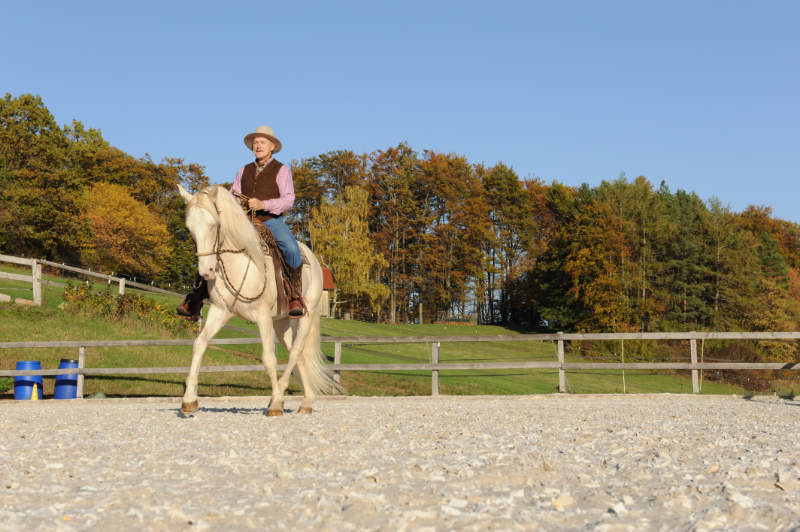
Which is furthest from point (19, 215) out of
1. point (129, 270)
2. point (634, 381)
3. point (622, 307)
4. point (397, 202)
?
point (622, 307)

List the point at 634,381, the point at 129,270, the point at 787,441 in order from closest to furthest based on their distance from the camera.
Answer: the point at 787,441 → the point at 634,381 → the point at 129,270

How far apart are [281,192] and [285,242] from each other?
0.68m

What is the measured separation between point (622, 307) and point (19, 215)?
40.5 m

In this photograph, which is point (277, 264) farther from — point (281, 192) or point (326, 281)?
point (326, 281)

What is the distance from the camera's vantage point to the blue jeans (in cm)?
860

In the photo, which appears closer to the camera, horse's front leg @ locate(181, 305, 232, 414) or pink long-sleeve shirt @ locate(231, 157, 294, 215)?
horse's front leg @ locate(181, 305, 232, 414)

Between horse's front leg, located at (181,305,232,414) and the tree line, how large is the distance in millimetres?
39402

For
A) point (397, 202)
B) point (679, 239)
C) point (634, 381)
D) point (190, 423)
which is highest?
point (397, 202)

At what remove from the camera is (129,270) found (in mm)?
50500

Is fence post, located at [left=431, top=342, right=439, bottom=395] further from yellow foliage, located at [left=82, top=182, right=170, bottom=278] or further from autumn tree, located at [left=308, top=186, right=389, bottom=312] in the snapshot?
yellow foliage, located at [left=82, top=182, right=170, bottom=278]

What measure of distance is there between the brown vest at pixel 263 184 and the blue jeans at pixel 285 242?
34cm

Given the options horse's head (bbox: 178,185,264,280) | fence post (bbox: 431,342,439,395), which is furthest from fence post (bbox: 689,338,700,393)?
horse's head (bbox: 178,185,264,280)

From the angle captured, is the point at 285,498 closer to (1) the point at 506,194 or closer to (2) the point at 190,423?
(2) the point at 190,423

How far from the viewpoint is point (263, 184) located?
8742 mm
